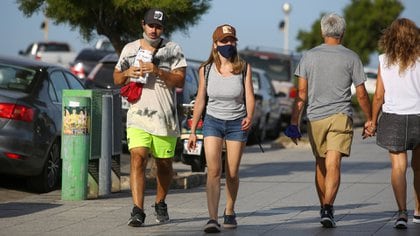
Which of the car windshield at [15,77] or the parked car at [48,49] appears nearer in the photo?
the car windshield at [15,77]

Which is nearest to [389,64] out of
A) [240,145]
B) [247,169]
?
[240,145]

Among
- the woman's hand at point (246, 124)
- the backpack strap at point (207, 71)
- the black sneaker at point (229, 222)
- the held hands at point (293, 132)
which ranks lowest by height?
the black sneaker at point (229, 222)

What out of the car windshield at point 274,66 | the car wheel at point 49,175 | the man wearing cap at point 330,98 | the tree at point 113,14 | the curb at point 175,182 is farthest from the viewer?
the car windshield at point 274,66

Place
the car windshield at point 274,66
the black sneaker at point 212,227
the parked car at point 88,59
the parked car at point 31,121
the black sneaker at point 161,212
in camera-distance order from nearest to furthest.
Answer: the black sneaker at point 212,227, the black sneaker at point 161,212, the parked car at point 31,121, the parked car at point 88,59, the car windshield at point 274,66

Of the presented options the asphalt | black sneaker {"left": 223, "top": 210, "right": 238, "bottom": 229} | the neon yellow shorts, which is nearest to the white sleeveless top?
the asphalt

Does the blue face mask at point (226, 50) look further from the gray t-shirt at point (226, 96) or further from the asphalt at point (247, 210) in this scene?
the asphalt at point (247, 210)

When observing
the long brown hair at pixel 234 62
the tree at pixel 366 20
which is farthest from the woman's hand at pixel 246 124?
the tree at pixel 366 20

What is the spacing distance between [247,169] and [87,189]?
5.85 m

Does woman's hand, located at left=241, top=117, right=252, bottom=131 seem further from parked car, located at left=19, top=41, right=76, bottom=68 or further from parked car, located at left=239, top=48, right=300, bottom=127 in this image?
parked car, located at left=19, top=41, right=76, bottom=68

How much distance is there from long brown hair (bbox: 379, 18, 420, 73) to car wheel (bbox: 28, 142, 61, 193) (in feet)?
15.4

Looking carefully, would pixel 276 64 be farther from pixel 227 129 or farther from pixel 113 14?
pixel 227 129

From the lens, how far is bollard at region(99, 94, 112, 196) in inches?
536

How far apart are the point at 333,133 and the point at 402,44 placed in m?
1.05

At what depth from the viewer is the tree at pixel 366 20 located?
193 feet
